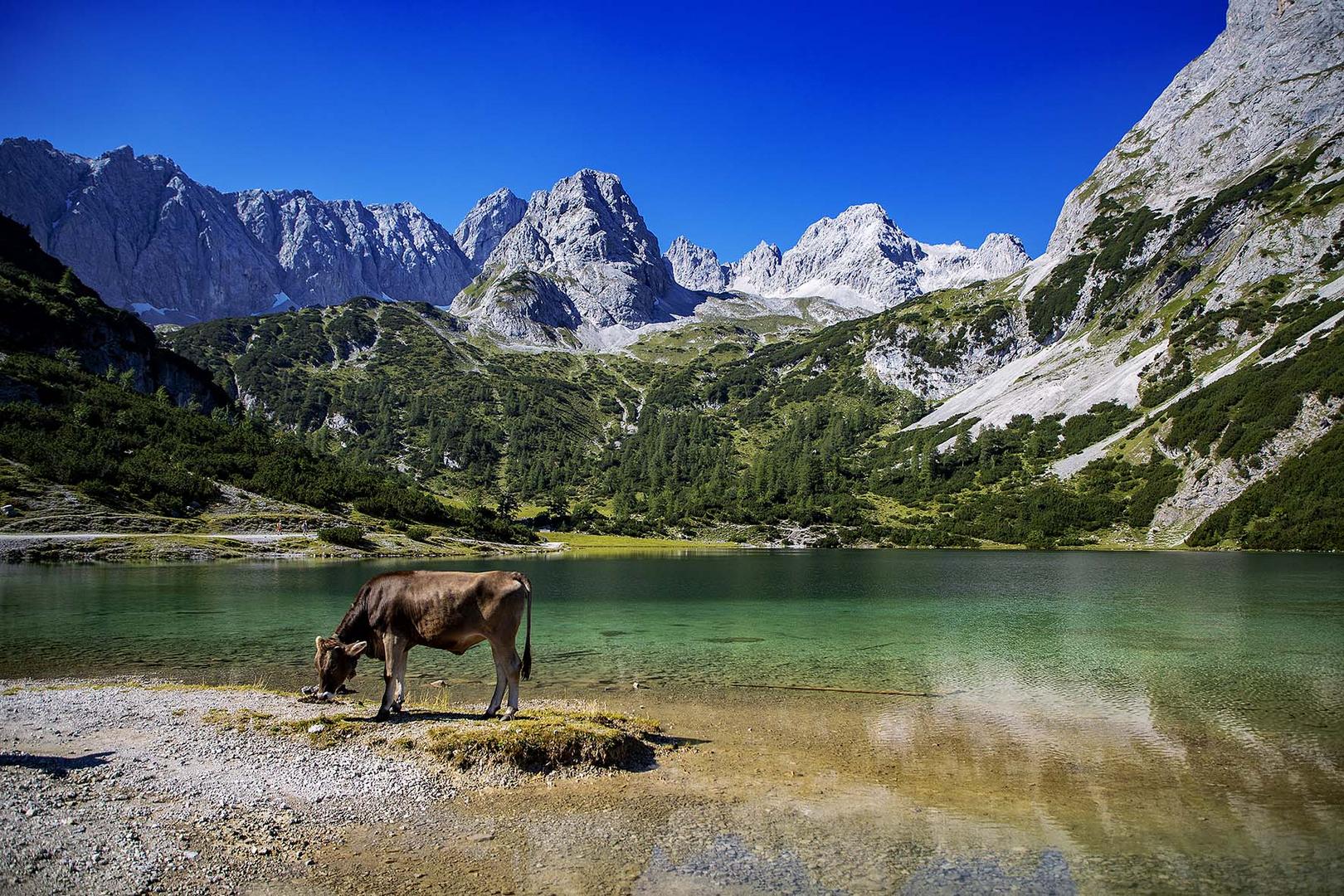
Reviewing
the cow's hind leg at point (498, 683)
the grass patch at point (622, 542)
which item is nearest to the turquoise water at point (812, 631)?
the cow's hind leg at point (498, 683)

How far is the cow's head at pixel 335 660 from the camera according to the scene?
1772 cm

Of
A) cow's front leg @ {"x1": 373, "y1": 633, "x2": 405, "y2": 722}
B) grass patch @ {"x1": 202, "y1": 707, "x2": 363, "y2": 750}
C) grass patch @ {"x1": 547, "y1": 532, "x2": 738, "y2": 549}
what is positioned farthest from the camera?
grass patch @ {"x1": 547, "y1": 532, "x2": 738, "y2": 549}

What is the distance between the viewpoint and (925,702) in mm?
22344

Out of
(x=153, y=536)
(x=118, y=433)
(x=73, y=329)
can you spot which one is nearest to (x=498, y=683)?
(x=153, y=536)

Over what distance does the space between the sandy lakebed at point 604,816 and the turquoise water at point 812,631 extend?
8234mm

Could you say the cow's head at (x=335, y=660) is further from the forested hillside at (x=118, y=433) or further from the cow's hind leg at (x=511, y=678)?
the forested hillside at (x=118, y=433)

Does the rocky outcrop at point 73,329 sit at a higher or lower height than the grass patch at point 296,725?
higher

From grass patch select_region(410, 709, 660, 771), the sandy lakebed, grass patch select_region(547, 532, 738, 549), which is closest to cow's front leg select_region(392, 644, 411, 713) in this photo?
the sandy lakebed

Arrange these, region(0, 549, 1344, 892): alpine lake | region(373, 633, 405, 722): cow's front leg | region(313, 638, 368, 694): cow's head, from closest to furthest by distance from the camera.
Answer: region(0, 549, 1344, 892): alpine lake → region(373, 633, 405, 722): cow's front leg → region(313, 638, 368, 694): cow's head

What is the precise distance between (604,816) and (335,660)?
936 centimetres

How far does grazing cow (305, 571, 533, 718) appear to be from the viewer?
16875mm

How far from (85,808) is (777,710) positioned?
16352 mm

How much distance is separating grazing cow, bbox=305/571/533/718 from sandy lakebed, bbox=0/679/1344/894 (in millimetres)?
1215

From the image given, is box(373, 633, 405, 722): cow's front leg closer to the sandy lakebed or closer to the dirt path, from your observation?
the sandy lakebed
